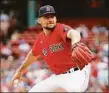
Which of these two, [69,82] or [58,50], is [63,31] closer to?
[58,50]

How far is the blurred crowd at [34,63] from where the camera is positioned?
8719 mm

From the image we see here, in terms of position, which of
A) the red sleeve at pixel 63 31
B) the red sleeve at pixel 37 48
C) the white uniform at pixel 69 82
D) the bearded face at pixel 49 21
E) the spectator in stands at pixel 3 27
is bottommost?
the spectator in stands at pixel 3 27

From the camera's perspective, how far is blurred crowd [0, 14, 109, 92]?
28.6 ft

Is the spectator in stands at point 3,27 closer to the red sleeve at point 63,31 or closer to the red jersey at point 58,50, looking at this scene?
the red jersey at point 58,50

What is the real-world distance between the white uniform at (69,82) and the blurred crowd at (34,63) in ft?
9.83

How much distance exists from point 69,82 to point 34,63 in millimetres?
4203

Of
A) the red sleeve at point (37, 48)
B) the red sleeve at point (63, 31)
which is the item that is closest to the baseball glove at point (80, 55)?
the red sleeve at point (63, 31)

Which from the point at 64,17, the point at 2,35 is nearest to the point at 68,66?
the point at 2,35

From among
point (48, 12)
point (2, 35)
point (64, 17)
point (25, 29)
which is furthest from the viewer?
point (64, 17)

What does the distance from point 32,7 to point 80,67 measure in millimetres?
10499

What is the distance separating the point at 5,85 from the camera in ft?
29.5

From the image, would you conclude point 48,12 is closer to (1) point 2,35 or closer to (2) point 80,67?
(2) point 80,67

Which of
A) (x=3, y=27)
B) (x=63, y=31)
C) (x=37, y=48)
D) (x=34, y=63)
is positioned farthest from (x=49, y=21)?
(x=3, y=27)

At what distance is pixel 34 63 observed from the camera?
9609 millimetres
